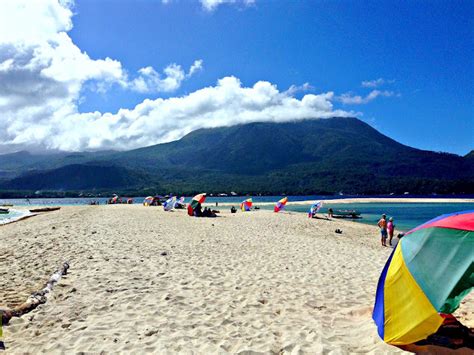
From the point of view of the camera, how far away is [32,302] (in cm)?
670

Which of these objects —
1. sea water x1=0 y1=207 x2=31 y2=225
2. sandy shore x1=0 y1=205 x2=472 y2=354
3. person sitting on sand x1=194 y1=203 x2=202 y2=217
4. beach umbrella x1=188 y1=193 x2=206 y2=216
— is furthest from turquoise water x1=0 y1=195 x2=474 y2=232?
sandy shore x1=0 y1=205 x2=472 y2=354

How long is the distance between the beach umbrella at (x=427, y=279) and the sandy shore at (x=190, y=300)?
51 cm

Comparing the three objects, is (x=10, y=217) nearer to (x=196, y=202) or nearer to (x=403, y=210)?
(x=196, y=202)

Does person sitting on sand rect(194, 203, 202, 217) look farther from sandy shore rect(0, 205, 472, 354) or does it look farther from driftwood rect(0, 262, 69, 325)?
driftwood rect(0, 262, 69, 325)

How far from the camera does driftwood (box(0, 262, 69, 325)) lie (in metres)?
5.99

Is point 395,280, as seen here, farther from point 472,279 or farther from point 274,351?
point 274,351

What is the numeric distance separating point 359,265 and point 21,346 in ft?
32.4

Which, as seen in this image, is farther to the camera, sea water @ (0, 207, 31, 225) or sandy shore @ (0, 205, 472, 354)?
sea water @ (0, 207, 31, 225)

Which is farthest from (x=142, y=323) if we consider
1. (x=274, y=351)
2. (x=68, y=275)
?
(x=68, y=275)

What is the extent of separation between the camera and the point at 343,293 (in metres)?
8.05

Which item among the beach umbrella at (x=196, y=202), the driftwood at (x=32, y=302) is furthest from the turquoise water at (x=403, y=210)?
the driftwood at (x=32, y=302)

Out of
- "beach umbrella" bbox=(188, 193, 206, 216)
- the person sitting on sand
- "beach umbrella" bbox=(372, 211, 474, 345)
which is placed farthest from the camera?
the person sitting on sand

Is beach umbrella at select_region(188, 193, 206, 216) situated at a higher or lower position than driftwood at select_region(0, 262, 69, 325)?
higher

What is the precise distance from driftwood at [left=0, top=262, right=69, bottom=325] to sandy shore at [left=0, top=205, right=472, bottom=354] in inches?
6.2
